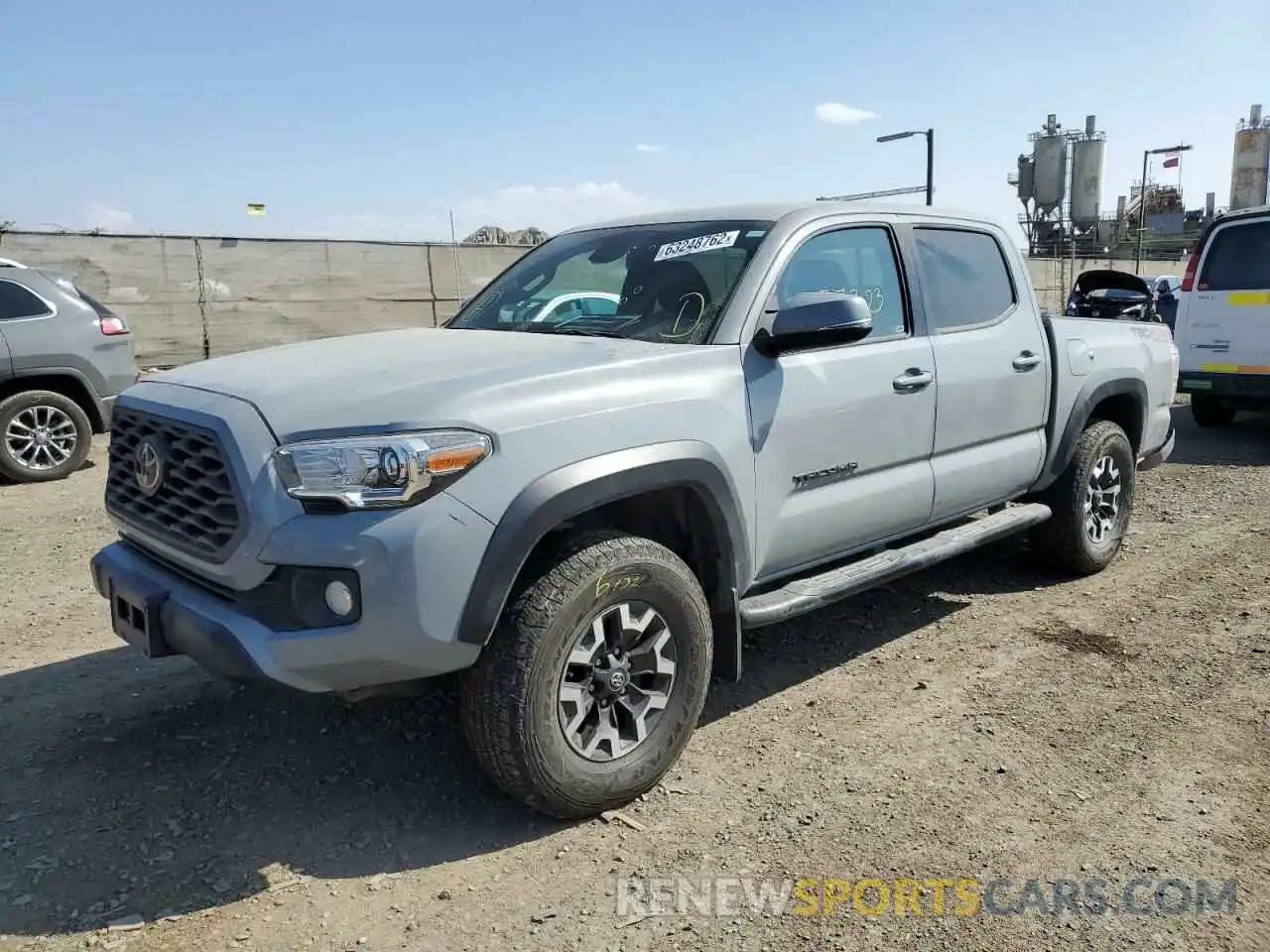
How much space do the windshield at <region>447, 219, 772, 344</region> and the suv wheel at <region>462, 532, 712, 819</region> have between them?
93 cm

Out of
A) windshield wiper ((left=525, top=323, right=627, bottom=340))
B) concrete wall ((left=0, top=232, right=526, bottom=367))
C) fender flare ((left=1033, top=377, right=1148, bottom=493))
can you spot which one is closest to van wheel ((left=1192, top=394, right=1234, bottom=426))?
fender flare ((left=1033, top=377, right=1148, bottom=493))

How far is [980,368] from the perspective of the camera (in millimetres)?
4457

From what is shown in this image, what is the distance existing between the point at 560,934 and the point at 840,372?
2192mm

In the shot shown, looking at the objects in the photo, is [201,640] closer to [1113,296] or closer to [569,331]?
[569,331]

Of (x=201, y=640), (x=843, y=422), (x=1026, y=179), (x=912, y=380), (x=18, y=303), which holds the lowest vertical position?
(x=201, y=640)

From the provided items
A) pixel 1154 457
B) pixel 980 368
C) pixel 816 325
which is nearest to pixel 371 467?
pixel 816 325

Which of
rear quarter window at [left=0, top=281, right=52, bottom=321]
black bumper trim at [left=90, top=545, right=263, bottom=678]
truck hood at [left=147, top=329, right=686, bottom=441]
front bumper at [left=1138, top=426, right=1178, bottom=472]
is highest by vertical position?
rear quarter window at [left=0, top=281, right=52, bottom=321]

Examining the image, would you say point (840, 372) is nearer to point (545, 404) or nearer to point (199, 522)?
point (545, 404)

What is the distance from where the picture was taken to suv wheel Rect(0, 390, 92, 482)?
26.9 feet

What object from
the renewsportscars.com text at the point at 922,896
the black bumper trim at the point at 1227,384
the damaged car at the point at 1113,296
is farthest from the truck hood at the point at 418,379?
the damaged car at the point at 1113,296

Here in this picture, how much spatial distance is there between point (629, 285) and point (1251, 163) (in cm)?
7662

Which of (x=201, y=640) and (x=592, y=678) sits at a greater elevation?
(x=201, y=640)

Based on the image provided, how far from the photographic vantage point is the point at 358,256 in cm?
1786

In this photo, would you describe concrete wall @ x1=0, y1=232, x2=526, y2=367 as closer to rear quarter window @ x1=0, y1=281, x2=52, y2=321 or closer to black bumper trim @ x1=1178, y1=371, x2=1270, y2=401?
rear quarter window @ x1=0, y1=281, x2=52, y2=321
